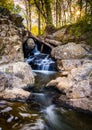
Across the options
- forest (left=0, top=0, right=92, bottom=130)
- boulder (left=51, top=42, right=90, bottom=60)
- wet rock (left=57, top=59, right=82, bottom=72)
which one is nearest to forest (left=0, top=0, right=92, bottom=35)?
forest (left=0, top=0, right=92, bottom=130)

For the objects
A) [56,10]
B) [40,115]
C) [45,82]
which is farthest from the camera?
[56,10]

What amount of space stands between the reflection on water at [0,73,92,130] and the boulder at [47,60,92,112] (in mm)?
318

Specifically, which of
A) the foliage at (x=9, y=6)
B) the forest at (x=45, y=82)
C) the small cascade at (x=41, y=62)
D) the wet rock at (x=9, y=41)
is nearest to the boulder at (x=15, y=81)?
the forest at (x=45, y=82)

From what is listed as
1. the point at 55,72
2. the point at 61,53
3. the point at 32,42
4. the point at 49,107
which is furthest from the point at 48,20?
the point at 49,107

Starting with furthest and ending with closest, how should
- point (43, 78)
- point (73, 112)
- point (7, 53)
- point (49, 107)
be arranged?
1. point (7, 53)
2. point (43, 78)
3. point (49, 107)
4. point (73, 112)

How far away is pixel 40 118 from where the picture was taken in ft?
18.8

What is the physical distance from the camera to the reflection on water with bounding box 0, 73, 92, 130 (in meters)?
5.25

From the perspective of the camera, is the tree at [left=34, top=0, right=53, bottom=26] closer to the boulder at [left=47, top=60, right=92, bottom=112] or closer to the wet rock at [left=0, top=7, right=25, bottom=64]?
the wet rock at [left=0, top=7, right=25, bottom=64]

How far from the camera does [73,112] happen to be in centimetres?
617

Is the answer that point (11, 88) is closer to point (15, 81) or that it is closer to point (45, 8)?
point (15, 81)

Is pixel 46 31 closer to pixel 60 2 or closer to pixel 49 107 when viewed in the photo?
pixel 60 2

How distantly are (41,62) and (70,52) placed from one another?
75.3 inches

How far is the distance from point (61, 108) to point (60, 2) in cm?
1984

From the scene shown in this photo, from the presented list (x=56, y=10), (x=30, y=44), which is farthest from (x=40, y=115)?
(x=56, y=10)
